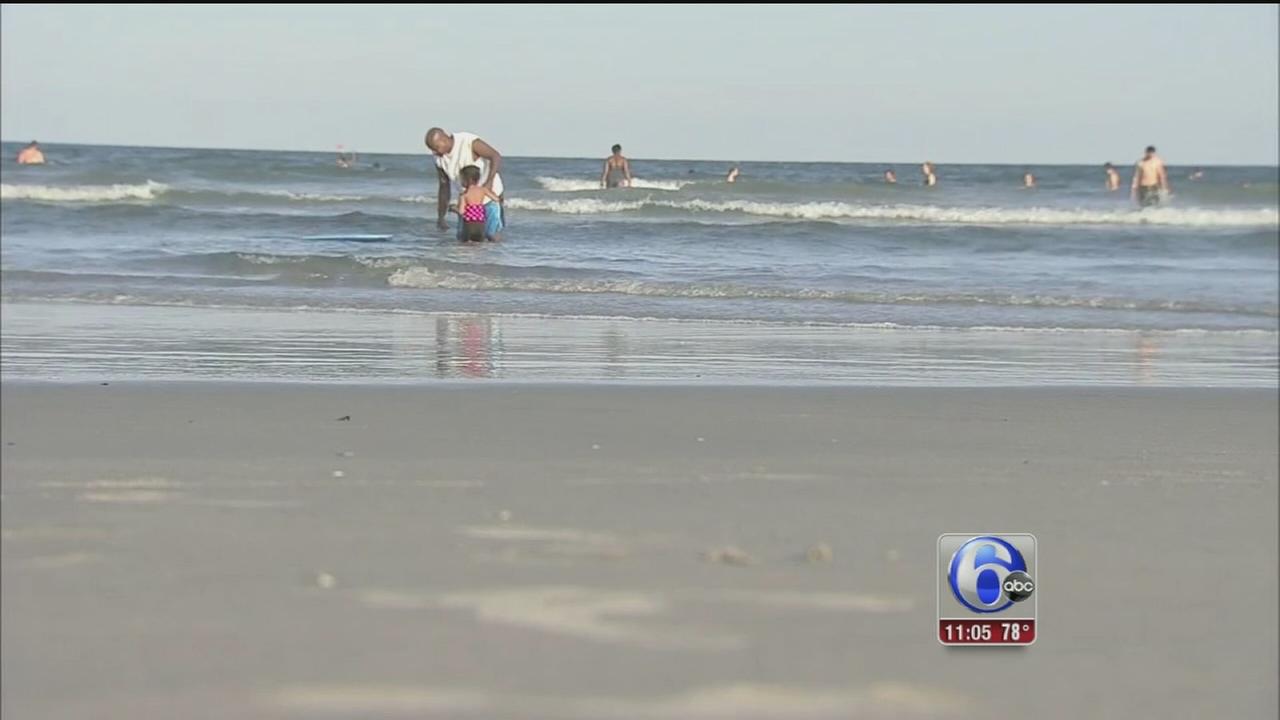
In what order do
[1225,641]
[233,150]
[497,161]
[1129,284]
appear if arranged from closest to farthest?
1. [1225,641]
2. [497,161]
3. [1129,284]
4. [233,150]

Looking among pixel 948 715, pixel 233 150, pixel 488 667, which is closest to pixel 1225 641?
pixel 948 715

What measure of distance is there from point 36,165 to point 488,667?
105 ft

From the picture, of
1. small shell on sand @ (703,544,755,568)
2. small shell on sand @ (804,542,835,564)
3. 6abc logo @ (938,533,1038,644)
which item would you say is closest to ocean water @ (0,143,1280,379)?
small shell on sand @ (703,544,755,568)

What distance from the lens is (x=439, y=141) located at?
39.6ft

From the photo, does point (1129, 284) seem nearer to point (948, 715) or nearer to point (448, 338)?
point (448, 338)

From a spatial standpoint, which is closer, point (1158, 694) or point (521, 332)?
point (1158, 694)

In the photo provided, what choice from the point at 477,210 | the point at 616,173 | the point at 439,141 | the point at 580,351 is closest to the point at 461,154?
the point at 439,141

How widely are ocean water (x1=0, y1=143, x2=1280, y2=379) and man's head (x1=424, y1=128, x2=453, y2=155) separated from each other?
3.19 ft

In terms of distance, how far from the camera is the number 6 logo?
296 cm

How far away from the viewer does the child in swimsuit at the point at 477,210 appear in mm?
12617

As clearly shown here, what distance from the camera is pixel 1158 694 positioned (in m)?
2.60

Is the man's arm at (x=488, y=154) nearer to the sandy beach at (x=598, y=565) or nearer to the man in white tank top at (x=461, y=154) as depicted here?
the man in white tank top at (x=461, y=154)

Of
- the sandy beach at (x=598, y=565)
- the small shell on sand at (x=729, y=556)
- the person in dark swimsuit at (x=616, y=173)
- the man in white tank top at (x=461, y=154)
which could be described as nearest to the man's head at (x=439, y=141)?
the man in white tank top at (x=461, y=154)

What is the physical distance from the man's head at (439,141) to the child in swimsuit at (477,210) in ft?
0.85
